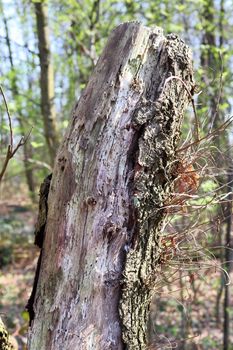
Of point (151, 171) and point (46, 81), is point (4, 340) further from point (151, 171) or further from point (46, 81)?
point (46, 81)

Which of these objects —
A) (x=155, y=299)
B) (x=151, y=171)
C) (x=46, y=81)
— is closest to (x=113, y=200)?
(x=151, y=171)

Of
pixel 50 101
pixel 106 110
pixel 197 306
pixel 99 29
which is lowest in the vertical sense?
pixel 197 306

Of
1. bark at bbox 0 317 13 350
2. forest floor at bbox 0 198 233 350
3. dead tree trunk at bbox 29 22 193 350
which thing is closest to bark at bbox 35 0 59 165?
forest floor at bbox 0 198 233 350

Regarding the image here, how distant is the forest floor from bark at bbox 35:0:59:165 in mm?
2140

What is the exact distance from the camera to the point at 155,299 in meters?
5.74

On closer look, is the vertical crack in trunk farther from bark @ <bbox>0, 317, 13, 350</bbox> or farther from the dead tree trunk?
bark @ <bbox>0, 317, 13, 350</bbox>

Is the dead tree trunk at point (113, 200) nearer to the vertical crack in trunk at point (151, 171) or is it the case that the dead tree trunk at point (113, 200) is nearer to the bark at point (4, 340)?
the vertical crack in trunk at point (151, 171)

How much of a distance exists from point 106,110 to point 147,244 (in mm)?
629

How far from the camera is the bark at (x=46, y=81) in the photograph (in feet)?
20.8

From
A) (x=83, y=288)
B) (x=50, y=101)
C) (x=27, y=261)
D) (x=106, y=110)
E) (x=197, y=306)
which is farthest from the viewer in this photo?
(x=27, y=261)

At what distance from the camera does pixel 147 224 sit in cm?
195

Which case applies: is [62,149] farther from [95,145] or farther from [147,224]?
[147,224]

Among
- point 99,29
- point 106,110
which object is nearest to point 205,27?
point 99,29

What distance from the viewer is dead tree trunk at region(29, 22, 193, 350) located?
186 cm
